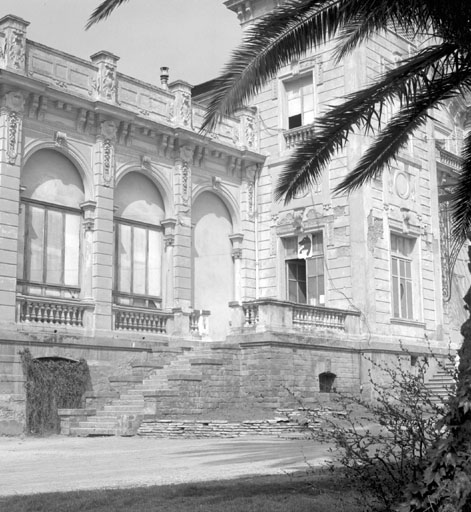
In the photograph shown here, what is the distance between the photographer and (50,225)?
2203cm

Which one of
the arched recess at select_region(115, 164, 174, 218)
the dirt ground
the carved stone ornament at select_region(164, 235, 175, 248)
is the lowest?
the dirt ground

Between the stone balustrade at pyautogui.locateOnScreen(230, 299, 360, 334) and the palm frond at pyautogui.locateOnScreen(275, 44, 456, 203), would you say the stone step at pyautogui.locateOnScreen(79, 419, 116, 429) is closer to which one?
the stone balustrade at pyautogui.locateOnScreen(230, 299, 360, 334)

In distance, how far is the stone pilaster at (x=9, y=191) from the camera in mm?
19922

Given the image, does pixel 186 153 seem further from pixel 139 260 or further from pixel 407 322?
pixel 407 322

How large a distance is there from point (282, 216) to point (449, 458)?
74.5ft

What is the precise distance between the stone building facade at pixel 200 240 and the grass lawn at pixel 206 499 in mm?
9808

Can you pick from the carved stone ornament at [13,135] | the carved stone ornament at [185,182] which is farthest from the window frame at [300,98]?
the carved stone ornament at [13,135]

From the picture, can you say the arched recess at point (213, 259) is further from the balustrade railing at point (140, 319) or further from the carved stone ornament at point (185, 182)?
the balustrade railing at point (140, 319)

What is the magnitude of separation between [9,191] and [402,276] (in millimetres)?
13320

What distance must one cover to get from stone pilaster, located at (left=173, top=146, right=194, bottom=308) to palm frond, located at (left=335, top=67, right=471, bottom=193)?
13297 millimetres

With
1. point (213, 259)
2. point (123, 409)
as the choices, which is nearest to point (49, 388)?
point (123, 409)

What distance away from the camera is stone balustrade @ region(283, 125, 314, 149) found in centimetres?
2648

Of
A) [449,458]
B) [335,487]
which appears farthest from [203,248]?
[449,458]

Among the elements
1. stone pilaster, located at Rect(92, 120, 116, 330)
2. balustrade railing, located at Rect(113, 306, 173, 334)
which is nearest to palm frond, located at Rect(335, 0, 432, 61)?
stone pilaster, located at Rect(92, 120, 116, 330)
